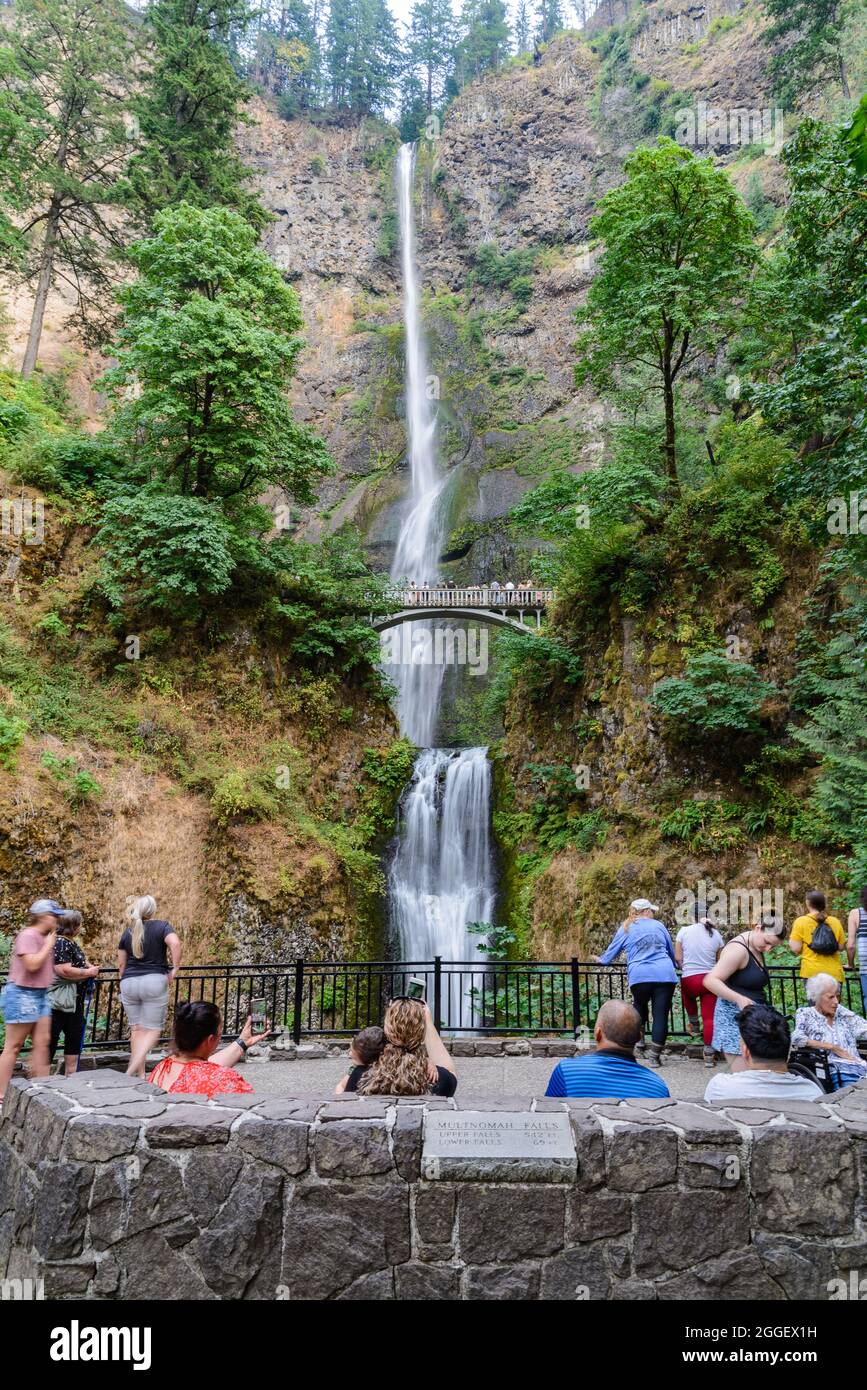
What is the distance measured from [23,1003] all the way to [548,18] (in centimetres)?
8841

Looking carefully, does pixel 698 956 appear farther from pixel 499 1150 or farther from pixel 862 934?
pixel 499 1150

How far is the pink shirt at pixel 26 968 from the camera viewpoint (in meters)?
6.52

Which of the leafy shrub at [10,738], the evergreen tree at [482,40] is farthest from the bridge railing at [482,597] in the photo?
the evergreen tree at [482,40]

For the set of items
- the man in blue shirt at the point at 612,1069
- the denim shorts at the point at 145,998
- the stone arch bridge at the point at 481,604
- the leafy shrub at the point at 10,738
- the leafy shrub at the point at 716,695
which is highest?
the stone arch bridge at the point at 481,604

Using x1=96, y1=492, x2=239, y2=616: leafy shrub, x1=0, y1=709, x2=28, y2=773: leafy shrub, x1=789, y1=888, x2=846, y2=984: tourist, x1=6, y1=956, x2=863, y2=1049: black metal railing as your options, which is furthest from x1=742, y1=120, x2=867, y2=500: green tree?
x1=0, y1=709, x2=28, y2=773: leafy shrub

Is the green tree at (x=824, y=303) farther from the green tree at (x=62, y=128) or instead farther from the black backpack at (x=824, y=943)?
the green tree at (x=62, y=128)

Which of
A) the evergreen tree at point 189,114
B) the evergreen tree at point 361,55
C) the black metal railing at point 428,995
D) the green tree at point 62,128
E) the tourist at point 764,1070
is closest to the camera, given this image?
the tourist at point 764,1070

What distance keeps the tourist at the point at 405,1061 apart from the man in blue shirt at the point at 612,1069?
0.67m

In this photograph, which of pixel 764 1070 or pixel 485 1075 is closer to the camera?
pixel 764 1070

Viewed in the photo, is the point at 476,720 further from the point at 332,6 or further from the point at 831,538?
the point at 332,6

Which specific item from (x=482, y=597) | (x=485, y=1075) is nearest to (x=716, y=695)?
(x=485, y=1075)

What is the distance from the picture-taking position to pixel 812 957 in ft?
25.8

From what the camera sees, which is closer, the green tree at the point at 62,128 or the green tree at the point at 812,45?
the green tree at the point at 62,128
